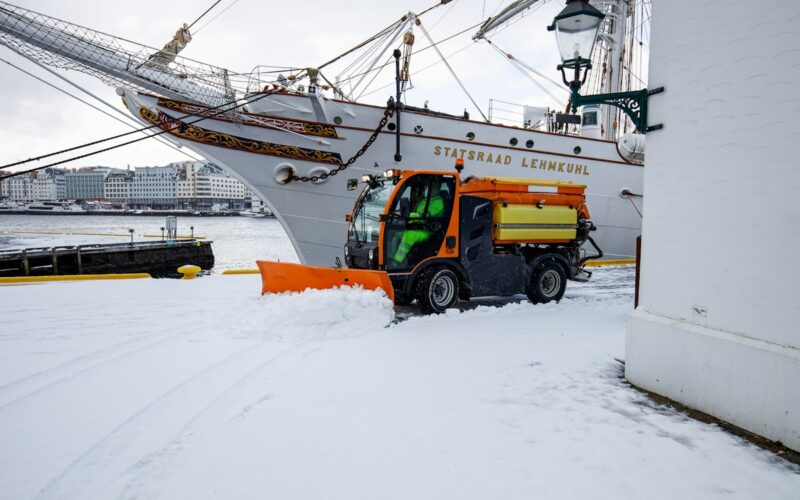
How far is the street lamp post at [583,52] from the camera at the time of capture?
12.2ft

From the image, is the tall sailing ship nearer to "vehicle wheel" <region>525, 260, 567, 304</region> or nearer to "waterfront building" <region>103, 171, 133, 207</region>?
"vehicle wheel" <region>525, 260, 567, 304</region>

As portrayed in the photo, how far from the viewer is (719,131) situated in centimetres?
314

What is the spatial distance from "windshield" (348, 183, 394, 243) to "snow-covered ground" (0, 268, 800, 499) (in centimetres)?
169

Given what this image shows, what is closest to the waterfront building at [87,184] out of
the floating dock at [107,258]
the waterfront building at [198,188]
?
the waterfront building at [198,188]

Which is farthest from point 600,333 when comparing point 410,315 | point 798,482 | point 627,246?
point 627,246

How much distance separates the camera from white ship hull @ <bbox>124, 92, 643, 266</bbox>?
34.7 ft

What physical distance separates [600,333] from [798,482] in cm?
319

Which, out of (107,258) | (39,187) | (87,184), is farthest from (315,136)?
(39,187)

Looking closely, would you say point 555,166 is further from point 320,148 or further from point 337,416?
point 337,416

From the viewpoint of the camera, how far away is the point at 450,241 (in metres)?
7.07

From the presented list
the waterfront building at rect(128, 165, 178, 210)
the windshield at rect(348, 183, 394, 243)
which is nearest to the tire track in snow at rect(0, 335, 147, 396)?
the windshield at rect(348, 183, 394, 243)

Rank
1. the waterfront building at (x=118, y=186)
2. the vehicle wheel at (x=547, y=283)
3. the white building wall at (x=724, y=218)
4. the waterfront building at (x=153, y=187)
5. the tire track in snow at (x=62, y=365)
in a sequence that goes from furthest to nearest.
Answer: the waterfront building at (x=118, y=186) < the waterfront building at (x=153, y=187) < the vehicle wheel at (x=547, y=283) < the tire track in snow at (x=62, y=365) < the white building wall at (x=724, y=218)

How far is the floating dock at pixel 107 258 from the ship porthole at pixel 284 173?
14.2m

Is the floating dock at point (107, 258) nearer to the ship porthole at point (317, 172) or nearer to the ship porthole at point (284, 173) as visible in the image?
the ship porthole at point (284, 173)
